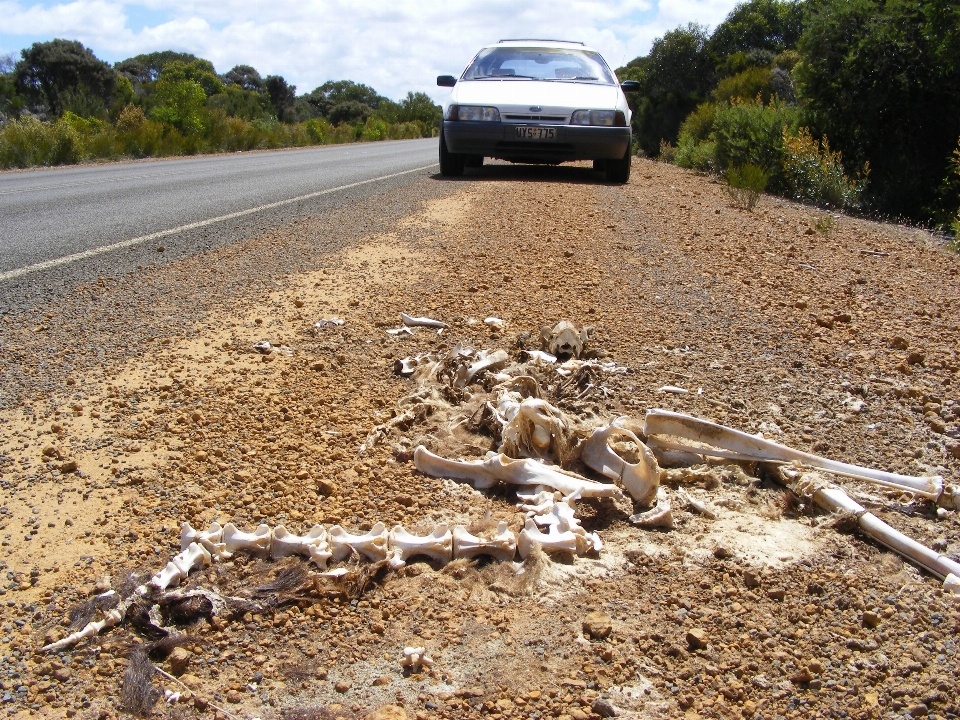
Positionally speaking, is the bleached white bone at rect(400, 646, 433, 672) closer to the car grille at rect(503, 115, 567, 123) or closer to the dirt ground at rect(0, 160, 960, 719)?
the dirt ground at rect(0, 160, 960, 719)

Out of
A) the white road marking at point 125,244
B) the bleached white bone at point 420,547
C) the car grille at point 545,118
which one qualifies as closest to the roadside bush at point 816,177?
the car grille at point 545,118

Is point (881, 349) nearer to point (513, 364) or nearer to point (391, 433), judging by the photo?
point (513, 364)

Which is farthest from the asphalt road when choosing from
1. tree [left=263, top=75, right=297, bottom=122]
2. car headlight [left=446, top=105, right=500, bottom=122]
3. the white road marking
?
tree [left=263, top=75, right=297, bottom=122]

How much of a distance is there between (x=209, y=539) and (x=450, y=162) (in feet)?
26.6

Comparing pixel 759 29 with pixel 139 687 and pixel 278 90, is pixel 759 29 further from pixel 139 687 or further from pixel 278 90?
pixel 278 90

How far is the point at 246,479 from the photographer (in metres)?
2.72

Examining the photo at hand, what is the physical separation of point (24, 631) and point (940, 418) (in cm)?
311

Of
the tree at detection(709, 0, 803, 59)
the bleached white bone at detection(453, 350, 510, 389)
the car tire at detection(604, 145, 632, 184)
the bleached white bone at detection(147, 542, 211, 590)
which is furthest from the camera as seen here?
the tree at detection(709, 0, 803, 59)

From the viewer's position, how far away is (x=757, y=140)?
492 inches

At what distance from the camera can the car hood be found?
29.3ft

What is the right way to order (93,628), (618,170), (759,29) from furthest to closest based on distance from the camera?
(759,29)
(618,170)
(93,628)

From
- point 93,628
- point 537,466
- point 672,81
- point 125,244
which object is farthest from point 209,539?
point 672,81

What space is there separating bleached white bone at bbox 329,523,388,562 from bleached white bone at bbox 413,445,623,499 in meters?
0.47

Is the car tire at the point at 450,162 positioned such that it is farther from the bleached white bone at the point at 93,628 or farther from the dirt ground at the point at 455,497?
the bleached white bone at the point at 93,628
